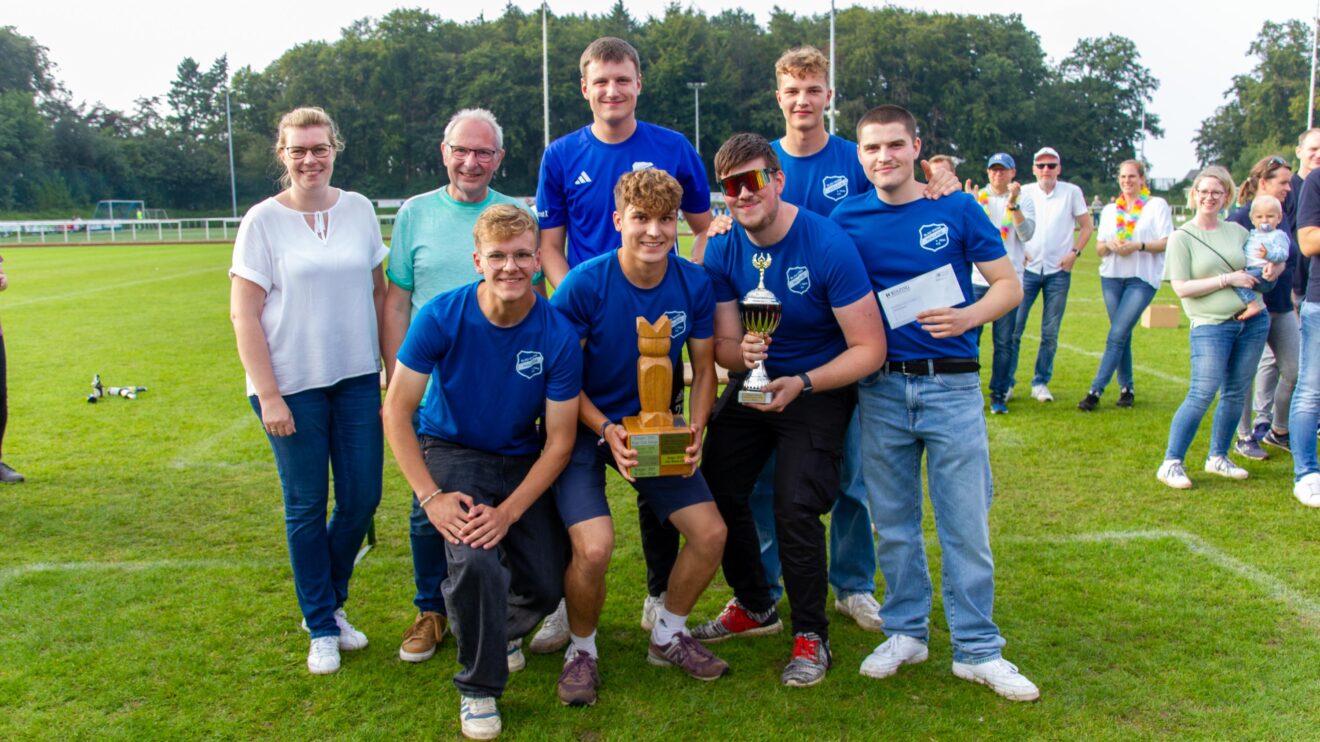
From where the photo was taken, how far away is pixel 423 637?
156 inches

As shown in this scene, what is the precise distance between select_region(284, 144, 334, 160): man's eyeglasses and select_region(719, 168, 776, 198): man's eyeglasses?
1.52m

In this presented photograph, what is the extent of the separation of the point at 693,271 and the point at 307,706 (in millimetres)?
2103

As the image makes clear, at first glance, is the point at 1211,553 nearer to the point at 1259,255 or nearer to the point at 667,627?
the point at 1259,255

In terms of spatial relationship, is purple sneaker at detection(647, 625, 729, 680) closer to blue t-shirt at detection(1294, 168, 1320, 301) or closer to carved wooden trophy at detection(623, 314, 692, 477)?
carved wooden trophy at detection(623, 314, 692, 477)

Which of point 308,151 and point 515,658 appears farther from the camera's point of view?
point 515,658

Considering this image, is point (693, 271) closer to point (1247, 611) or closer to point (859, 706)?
point (859, 706)

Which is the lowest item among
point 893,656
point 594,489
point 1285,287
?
point 893,656

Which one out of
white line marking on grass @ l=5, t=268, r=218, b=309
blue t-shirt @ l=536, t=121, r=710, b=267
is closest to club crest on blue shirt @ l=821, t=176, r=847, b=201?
blue t-shirt @ l=536, t=121, r=710, b=267

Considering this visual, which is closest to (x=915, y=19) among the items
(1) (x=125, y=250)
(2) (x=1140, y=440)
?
(1) (x=125, y=250)

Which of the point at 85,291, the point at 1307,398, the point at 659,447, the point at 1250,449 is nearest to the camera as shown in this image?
the point at 659,447

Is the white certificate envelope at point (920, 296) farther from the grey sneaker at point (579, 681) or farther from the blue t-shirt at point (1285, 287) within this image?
the blue t-shirt at point (1285, 287)

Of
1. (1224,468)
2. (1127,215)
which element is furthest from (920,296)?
(1127,215)

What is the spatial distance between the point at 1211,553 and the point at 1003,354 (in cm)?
342

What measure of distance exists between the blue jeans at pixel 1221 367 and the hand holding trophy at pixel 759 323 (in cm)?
355
